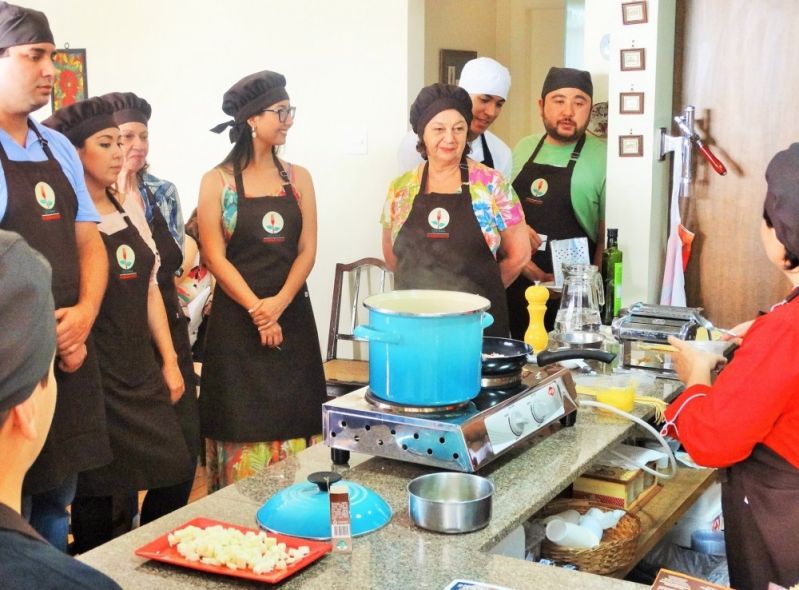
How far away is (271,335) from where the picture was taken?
3068 millimetres

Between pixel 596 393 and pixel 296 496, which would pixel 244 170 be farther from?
pixel 296 496

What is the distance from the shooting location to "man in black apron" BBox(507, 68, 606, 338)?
3.77 metres

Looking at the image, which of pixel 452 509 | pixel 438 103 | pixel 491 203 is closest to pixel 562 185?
pixel 491 203

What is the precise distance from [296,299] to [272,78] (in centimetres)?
74

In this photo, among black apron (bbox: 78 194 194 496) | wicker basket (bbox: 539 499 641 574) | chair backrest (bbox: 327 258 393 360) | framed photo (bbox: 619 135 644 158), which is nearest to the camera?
wicker basket (bbox: 539 499 641 574)

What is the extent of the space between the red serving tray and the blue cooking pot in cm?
39

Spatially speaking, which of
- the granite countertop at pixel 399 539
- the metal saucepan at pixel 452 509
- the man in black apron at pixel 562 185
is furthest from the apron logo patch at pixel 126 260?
the man in black apron at pixel 562 185

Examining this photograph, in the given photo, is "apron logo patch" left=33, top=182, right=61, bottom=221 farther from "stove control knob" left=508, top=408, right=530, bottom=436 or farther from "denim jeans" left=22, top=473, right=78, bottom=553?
"stove control knob" left=508, top=408, right=530, bottom=436

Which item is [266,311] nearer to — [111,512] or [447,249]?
[447,249]

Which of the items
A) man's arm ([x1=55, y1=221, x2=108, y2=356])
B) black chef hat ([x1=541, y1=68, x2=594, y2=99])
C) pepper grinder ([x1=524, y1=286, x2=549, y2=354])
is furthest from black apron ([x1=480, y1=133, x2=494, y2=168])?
man's arm ([x1=55, y1=221, x2=108, y2=356])

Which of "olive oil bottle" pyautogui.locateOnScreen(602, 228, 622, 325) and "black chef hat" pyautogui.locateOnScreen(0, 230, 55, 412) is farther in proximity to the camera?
"olive oil bottle" pyautogui.locateOnScreen(602, 228, 622, 325)

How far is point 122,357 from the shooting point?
2631 mm

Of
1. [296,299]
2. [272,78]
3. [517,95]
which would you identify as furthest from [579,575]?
[517,95]

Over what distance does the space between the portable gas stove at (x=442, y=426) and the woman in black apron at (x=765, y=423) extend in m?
0.31
